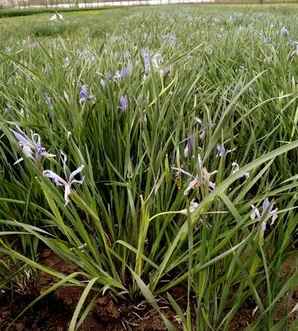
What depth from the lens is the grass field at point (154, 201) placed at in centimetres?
81

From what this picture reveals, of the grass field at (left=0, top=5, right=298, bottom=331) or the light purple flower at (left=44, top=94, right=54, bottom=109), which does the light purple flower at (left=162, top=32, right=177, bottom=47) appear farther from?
the light purple flower at (left=44, top=94, right=54, bottom=109)

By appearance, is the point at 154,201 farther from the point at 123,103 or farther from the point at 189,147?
the point at 123,103

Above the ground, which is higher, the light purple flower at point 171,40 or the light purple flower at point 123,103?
the light purple flower at point 123,103

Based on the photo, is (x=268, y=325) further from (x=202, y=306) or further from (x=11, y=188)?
(x=11, y=188)

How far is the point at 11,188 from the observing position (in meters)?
1.13

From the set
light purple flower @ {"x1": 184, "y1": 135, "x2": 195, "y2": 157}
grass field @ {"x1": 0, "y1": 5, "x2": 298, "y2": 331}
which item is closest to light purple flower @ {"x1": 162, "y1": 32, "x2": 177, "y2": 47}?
grass field @ {"x1": 0, "y1": 5, "x2": 298, "y2": 331}

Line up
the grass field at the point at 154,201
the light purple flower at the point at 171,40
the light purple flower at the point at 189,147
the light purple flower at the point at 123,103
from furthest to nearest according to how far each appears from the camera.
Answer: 1. the light purple flower at the point at 171,40
2. the light purple flower at the point at 123,103
3. the light purple flower at the point at 189,147
4. the grass field at the point at 154,201

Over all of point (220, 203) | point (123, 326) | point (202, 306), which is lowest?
point (123, 326)

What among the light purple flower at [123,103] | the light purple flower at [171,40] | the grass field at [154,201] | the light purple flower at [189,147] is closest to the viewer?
the grass field at [154,201]

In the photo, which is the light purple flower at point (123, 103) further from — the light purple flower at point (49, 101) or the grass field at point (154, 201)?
the light purple flower at point (49, 101)

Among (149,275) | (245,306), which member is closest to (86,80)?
(149,275)

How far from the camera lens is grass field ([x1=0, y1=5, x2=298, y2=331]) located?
0.81 m

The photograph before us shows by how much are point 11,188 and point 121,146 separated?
29 cm

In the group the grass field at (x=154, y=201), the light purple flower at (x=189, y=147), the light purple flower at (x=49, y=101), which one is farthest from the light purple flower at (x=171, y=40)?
the light purple flower at (x=189, y=147)
